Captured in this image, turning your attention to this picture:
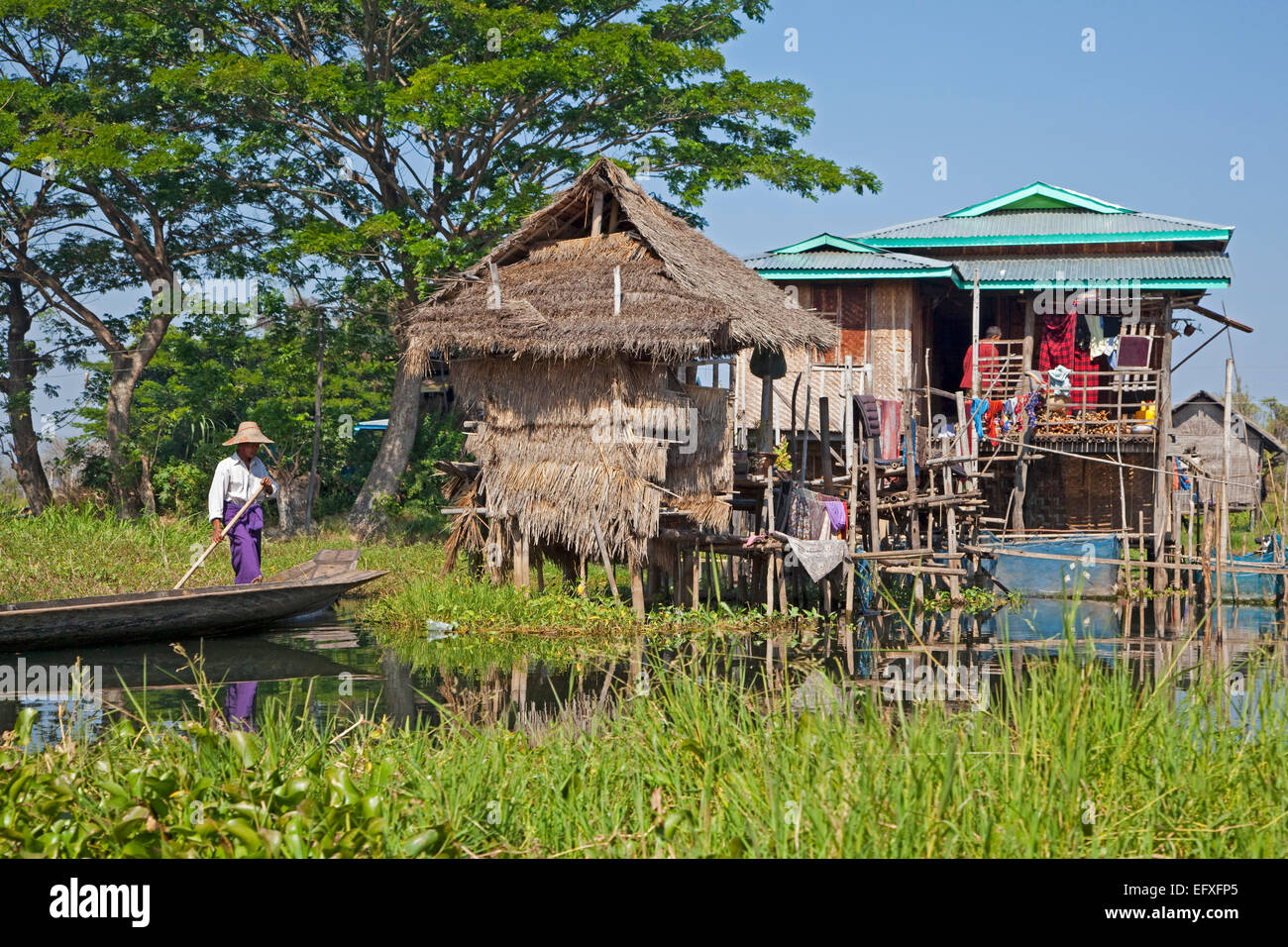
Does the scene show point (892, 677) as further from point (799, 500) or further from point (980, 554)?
point (980, 554)

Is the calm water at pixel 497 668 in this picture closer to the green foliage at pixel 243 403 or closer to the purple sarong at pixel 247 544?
the purple sarong at pixel 247 544

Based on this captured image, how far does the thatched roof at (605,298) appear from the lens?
1199cm

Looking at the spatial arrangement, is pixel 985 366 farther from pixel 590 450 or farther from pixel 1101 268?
pixel 590 450

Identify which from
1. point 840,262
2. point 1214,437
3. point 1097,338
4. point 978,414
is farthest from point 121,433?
point 1214,437

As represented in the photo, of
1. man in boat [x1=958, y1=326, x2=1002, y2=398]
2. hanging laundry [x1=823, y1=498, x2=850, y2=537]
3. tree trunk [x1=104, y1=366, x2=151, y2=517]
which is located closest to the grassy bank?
hanging laundry [x1=823, y1=498, x2=850, y2=537]

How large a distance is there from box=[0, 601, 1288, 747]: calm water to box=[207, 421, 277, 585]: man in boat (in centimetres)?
77

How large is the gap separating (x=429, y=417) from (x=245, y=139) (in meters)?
6.21

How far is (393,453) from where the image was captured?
64.2ft

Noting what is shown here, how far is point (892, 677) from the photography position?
9.66 meters

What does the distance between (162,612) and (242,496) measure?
139 cm

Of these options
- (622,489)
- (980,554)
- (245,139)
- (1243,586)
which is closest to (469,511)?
(622,489)

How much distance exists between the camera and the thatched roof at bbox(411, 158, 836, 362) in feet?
39.3
